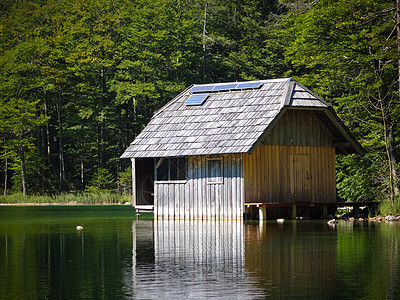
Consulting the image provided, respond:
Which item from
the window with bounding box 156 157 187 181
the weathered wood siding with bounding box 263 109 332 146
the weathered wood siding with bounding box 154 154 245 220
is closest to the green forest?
the weathered wood siding with bounding box 263 109 332 146

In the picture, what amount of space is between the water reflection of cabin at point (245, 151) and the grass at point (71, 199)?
2261 centimetres

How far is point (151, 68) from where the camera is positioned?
207 ft

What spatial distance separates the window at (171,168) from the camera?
33.2 m

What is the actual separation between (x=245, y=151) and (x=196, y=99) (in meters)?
6.07

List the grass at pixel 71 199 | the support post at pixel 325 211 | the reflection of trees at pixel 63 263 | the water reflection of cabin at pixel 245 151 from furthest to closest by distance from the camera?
1. the grass at pixel 71 199
2. the support post at pixel 325 211
3. the water reflection of cabin at pixel 245 151
4. the reflection of trees at pixel 63 263

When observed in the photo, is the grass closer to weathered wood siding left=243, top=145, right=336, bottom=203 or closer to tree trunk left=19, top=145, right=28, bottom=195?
tree trunk left=19, top=145, right=28, bottom=195

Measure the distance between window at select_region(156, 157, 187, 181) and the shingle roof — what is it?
76 cm

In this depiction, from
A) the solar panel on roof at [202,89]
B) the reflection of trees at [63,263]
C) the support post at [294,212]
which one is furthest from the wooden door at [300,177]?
the reflection of trees at [63,263]

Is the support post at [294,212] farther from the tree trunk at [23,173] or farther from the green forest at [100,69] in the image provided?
the tree trunk at [23,173]

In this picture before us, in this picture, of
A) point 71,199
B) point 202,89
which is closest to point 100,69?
point 71,199

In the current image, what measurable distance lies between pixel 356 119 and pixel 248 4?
3933cm

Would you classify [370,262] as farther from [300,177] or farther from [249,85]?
[249,85]

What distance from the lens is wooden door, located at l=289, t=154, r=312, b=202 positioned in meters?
32.7

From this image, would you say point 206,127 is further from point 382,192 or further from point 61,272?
point 61,272
